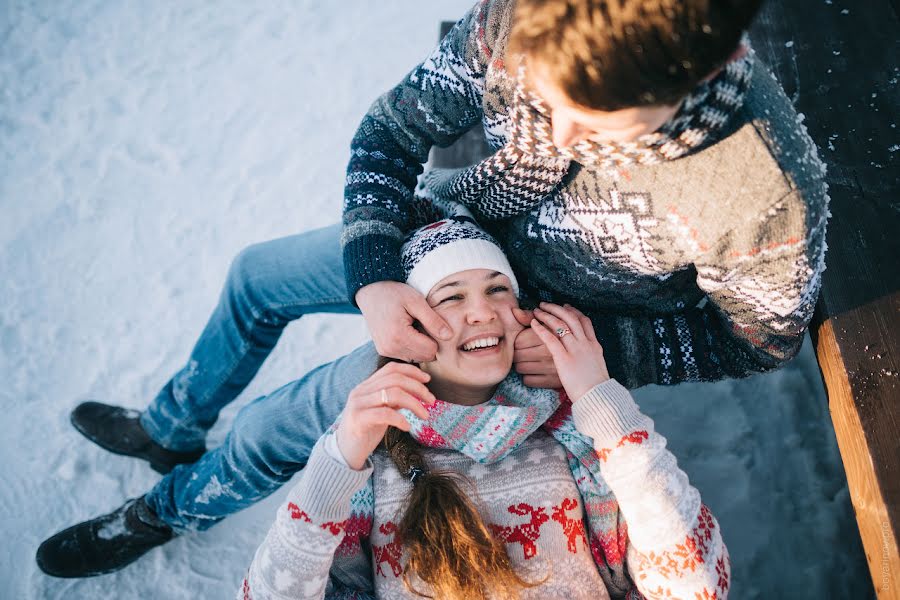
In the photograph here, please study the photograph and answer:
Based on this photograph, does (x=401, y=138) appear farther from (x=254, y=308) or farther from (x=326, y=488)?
(x=326, y=488)

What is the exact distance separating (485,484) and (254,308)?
879 mm

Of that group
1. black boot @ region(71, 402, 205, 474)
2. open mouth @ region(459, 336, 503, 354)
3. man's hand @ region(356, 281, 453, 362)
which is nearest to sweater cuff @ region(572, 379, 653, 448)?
open mouth @ region(459, 336, 503, 354)

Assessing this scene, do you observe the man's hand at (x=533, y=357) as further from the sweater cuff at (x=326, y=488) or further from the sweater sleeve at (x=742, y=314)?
the sweater cuff at (x=326, y=488)

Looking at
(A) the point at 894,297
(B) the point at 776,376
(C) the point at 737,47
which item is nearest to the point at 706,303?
(A) the point at 894,297

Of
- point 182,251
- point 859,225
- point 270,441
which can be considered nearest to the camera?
point 859,225

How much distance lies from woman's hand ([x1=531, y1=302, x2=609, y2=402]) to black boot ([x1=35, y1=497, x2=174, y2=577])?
5.00 ft

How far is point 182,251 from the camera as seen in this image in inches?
112

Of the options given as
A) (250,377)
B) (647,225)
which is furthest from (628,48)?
(250,377)

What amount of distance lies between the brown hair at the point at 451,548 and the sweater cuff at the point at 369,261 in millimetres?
499

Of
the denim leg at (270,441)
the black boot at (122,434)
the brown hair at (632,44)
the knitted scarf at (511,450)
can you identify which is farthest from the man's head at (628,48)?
the black boot at (122,434)

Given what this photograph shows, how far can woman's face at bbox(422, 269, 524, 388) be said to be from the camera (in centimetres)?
154

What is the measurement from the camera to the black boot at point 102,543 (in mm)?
2088

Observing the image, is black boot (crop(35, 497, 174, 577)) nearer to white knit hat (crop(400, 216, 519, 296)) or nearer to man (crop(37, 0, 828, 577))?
man (crop(37, 0, 828, 577))

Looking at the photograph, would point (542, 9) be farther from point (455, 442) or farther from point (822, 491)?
point (822, 491)
